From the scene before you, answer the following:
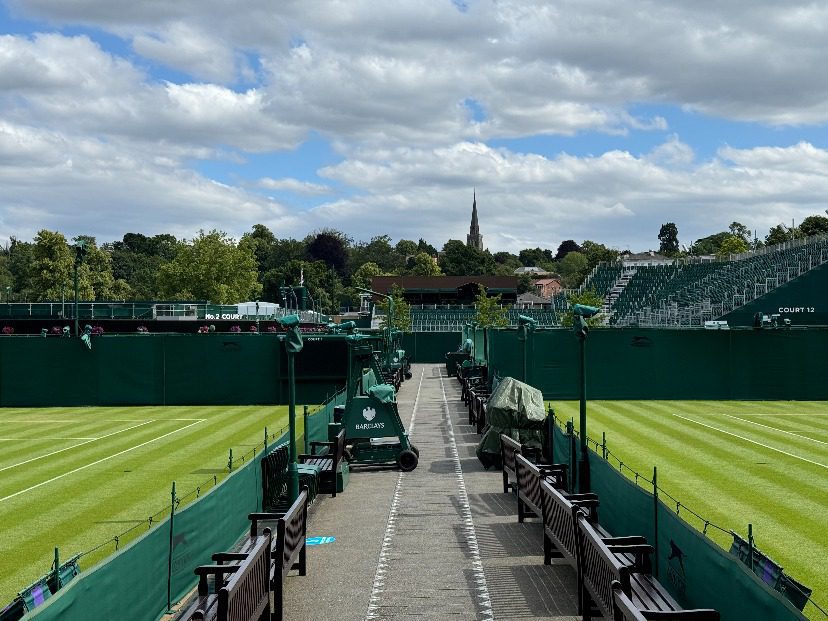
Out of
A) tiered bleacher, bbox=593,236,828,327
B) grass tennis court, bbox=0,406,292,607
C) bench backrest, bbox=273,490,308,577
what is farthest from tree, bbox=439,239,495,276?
bench backrest, bbox=273,490,308,577

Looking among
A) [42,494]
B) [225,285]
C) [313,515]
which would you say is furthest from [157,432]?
[225,285]

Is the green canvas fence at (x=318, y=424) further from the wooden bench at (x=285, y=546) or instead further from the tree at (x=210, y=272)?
the tree at (x=210, y=272)

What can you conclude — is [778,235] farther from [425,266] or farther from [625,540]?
[625,540]

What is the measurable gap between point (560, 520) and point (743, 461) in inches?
546

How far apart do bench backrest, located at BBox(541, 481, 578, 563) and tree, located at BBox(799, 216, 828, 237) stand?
503 ft

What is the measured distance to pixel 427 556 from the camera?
15.7 meters

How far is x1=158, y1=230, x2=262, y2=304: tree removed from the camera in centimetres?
11294

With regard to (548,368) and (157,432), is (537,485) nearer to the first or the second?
(157,432)

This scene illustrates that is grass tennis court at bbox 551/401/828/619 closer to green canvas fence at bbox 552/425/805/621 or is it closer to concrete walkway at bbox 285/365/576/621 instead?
green canvas fence at bbox 552/425/805/621

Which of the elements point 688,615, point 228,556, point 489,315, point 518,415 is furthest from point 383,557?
Result: point 489,315

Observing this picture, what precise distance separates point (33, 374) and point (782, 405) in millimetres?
36446

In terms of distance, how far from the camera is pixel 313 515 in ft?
63.1

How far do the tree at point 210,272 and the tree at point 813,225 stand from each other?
321ft

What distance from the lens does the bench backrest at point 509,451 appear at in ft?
66.2
